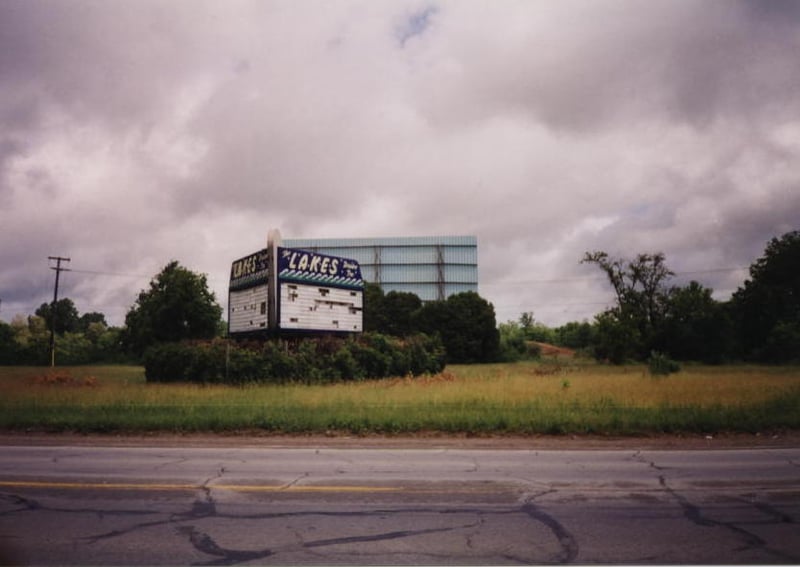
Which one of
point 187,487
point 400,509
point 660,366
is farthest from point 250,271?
point 400,509

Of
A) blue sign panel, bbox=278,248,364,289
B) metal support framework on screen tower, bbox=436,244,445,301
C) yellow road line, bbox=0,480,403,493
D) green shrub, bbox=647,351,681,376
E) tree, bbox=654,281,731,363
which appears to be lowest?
yellow road line, bbox=0,480,403,493

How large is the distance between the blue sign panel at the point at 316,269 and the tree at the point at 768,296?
46370 mm

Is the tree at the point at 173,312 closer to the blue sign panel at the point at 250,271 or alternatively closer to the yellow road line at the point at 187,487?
the blue sign panel at the point at 250,271

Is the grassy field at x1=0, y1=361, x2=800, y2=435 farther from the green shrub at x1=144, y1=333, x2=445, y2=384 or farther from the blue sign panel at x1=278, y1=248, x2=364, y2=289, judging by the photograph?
the blue sign panel at x1=278, y1=248, x2=364, y2=289

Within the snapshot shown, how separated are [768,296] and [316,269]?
54239 mm

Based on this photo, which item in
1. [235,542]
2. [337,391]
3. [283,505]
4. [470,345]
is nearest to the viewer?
[235,542]

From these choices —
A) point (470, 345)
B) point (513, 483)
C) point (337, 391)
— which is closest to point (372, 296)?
point (470, 345)

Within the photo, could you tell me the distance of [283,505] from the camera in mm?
6754

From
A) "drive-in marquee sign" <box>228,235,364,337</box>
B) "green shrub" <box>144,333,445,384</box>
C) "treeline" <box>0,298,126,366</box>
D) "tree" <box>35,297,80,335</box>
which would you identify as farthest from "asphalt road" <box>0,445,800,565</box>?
"tree" <box>35,297,80,335</box>

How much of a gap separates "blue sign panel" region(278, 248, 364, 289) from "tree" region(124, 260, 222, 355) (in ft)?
A: 95.7

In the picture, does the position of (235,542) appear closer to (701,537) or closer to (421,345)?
(701,537)

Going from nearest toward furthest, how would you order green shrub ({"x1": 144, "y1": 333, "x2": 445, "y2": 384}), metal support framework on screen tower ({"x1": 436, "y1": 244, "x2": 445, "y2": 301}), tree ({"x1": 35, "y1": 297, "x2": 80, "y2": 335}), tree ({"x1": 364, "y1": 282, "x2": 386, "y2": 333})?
green shrub ({"x1": 144, "y1": 333, "x2": 445, "y2": 384})
tree ({"x1": 364, "y1": 282, "x2": 386, "y2": 333})
metal support framework on screen tower ({"x1": 436, "y1": 244, "x2": 445, "y2": 301})
tree ({"x1": 35, "y1": 297, "x2": 80, "y2": 335})

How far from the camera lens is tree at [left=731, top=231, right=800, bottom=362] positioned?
57.2m

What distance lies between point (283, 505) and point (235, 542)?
4.63ft
